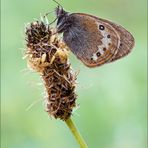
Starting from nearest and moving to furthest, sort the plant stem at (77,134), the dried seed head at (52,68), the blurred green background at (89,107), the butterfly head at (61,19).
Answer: the plant stem at (77,134) < the dried seed head at (52,68) < the butterfly head at (61,19) < the blurred green background at (89,107)

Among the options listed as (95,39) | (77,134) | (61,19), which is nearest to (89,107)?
(95,39)

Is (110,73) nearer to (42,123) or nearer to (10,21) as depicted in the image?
(42,123)

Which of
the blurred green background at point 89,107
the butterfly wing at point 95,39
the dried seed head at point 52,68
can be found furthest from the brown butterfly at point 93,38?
the dried seed head at point 52,68

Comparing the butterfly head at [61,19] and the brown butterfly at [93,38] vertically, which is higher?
the butterfly head at [61,19]

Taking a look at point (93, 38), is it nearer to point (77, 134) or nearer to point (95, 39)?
point (95, 39)

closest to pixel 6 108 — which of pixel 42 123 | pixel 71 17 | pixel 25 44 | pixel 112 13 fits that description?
pixel 42 123

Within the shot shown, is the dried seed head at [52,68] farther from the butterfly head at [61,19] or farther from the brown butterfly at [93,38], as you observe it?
the butterfly head at [61,19]

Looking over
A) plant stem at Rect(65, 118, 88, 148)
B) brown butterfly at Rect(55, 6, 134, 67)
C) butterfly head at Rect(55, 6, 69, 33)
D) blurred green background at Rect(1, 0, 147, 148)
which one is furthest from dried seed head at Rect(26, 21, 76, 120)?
blurred green background at Rect(1, 0, 147, 148)
